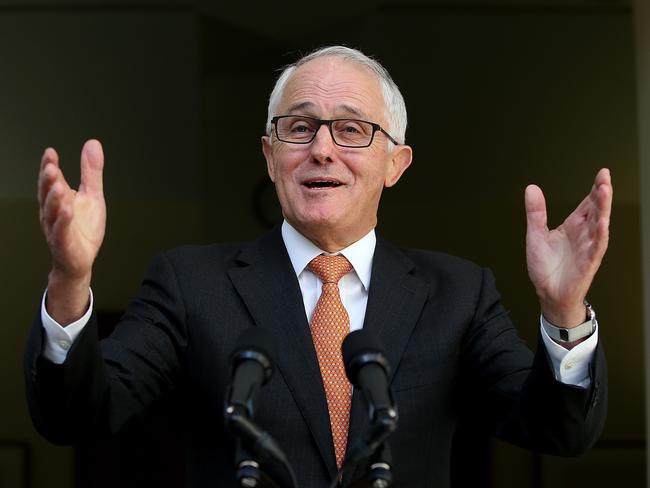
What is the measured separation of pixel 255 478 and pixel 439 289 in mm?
945

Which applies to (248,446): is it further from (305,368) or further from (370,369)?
(305,368)

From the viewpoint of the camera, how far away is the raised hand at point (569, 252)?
170 cm

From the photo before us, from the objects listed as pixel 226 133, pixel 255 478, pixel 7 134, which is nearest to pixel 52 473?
pixel 7 134

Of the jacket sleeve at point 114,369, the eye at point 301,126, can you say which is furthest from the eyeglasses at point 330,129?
the jacket sleeve at point 114,369

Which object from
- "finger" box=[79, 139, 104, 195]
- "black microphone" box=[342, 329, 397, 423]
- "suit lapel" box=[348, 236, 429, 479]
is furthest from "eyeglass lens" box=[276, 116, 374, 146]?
"black microphone" box=[342, 329, 397, 423]

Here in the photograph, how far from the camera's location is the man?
168 centimetres

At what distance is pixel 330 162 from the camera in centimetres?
209

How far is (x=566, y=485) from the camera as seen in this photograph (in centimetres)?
551

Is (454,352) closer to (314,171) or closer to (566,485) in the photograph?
(314,171)

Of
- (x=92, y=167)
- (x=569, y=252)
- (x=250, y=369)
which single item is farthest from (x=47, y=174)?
(x=569, y=252)

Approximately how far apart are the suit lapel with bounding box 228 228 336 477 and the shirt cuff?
0.41 meters

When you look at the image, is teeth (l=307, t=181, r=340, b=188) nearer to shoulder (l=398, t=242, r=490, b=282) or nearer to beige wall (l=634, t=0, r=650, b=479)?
shoulder (l=398, t=242, r=490, b=282)

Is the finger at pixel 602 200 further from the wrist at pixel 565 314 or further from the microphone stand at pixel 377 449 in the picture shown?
the microphone stand at pixel 377 449

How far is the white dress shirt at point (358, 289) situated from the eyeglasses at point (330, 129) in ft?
0.67
